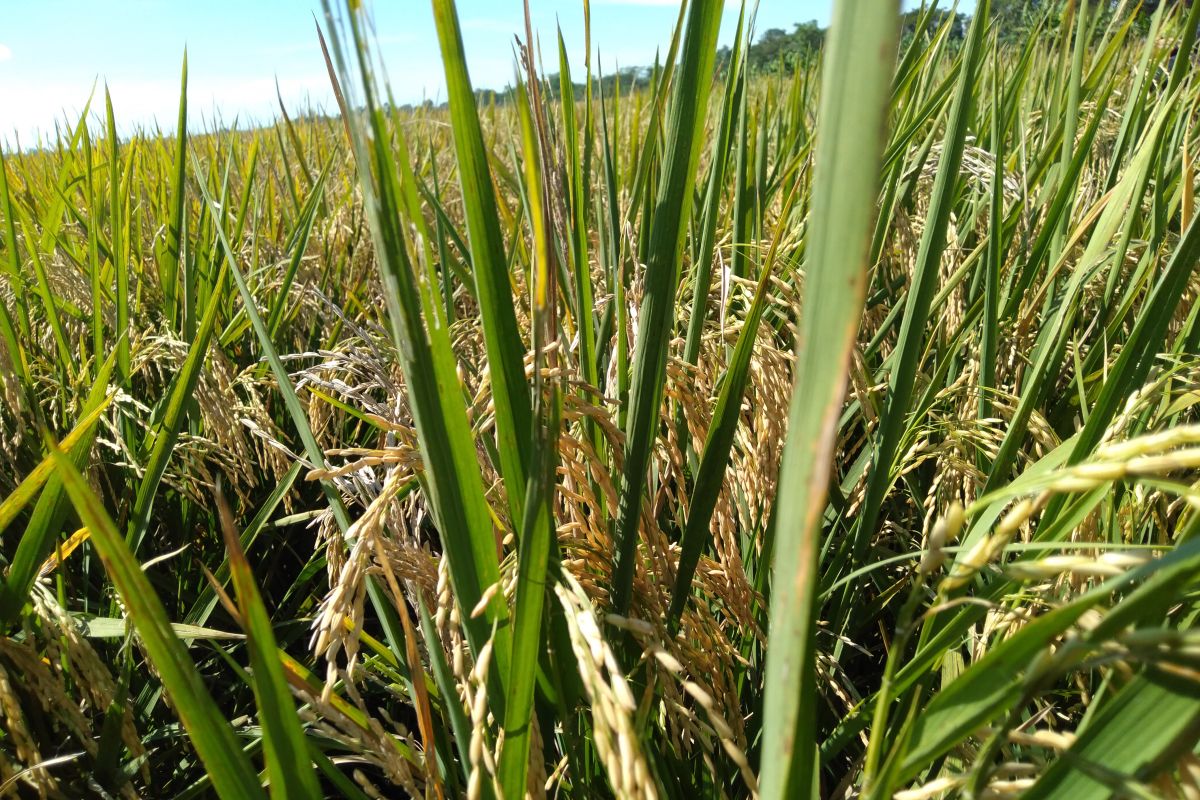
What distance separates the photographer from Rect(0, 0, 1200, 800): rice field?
36cm

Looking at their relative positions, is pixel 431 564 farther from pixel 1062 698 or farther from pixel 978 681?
pixel 1062 698

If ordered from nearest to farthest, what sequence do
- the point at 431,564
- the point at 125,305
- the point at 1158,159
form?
→ the point at 431,564
the point at 1158,159
the point at 125,305

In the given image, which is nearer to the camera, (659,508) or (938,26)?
(659,508)

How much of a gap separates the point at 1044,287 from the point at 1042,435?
10.8 inches

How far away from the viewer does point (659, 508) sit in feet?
3.10

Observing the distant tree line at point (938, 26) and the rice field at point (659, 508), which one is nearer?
the rice field at point (659, 508)

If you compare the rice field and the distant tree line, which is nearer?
the rice field

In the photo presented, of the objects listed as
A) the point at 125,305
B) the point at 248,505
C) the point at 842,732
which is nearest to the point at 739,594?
the point at 842,732

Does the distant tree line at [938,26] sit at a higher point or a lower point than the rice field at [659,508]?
higher

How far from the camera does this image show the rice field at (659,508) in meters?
0.36

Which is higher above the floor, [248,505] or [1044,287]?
[1044,287]

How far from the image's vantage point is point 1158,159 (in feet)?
3.54

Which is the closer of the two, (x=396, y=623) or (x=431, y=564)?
(x=431, y=564)

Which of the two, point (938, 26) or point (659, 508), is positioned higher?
point (938, 26)
